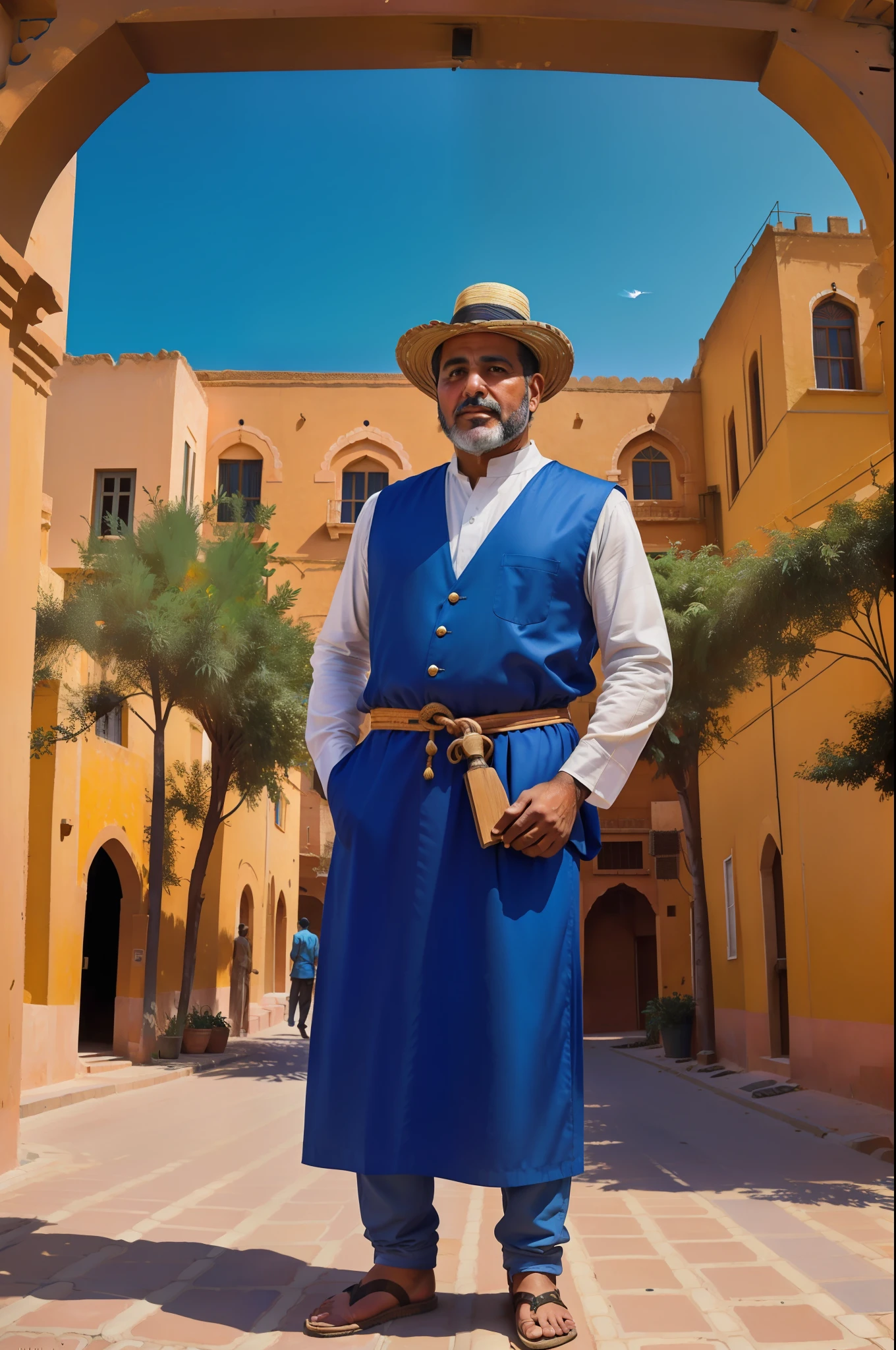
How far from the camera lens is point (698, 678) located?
13391 mm

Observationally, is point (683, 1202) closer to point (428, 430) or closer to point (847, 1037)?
point (847, 1037)

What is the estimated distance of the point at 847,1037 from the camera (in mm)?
10695

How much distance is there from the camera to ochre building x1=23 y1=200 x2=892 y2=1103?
11.6m

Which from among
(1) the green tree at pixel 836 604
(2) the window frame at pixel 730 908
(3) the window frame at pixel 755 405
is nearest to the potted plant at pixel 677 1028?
(2) the window frame at pixel 730 908

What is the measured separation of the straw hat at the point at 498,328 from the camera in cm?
297

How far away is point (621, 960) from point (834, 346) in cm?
1641

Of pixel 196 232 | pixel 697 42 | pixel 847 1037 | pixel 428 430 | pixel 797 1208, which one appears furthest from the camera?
pixel 428 430


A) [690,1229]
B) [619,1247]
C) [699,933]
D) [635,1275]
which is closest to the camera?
[635,1275]

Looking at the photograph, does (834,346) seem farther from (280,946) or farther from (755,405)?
(280,946)

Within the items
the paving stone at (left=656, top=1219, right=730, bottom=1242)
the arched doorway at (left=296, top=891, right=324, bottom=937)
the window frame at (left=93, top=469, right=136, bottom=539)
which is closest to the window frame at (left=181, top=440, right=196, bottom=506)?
the window frame at (left=93, top=469, right=136, bottom=539)

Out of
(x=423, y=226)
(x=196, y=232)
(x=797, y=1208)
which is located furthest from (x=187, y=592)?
(x=797, y=1208)

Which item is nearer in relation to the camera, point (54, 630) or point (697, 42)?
point (697, 42)

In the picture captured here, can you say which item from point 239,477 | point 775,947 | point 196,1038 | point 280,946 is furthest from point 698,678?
point 280,946

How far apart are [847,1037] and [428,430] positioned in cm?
1524
